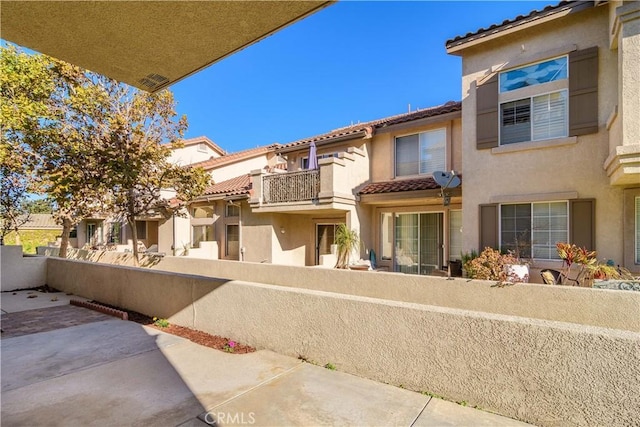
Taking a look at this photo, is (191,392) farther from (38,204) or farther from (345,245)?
(38,204)

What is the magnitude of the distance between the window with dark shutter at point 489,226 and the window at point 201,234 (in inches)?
545

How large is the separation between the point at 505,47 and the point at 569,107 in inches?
105

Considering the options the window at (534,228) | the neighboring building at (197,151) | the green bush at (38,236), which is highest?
the neighboring building at (197,151)

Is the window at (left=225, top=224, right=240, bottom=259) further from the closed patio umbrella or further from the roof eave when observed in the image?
the roof eave

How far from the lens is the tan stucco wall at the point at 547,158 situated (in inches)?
331

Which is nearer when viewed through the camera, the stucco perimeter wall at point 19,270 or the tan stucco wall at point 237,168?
the stucco perimeter wall at point 19,270

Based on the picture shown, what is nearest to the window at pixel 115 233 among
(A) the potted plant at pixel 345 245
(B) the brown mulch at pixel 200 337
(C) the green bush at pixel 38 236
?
(C) the green bush at pixel 38 236

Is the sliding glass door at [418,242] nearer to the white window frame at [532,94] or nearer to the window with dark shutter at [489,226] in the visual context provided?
the window with dark shutter at [489,226]

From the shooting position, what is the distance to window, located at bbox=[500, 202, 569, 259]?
9.13 metres

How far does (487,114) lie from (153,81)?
9644 millimetres

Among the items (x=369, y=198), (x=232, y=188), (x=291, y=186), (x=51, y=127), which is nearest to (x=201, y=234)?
(x=232, y=188)

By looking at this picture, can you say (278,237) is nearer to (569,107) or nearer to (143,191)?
(143,191)

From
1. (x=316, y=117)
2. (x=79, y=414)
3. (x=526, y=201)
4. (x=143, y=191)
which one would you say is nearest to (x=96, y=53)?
(x=79, y=414)

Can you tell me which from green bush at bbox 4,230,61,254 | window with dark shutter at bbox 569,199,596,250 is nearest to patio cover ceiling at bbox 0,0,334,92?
window with dark shutter at bbox 569,199,596,250
